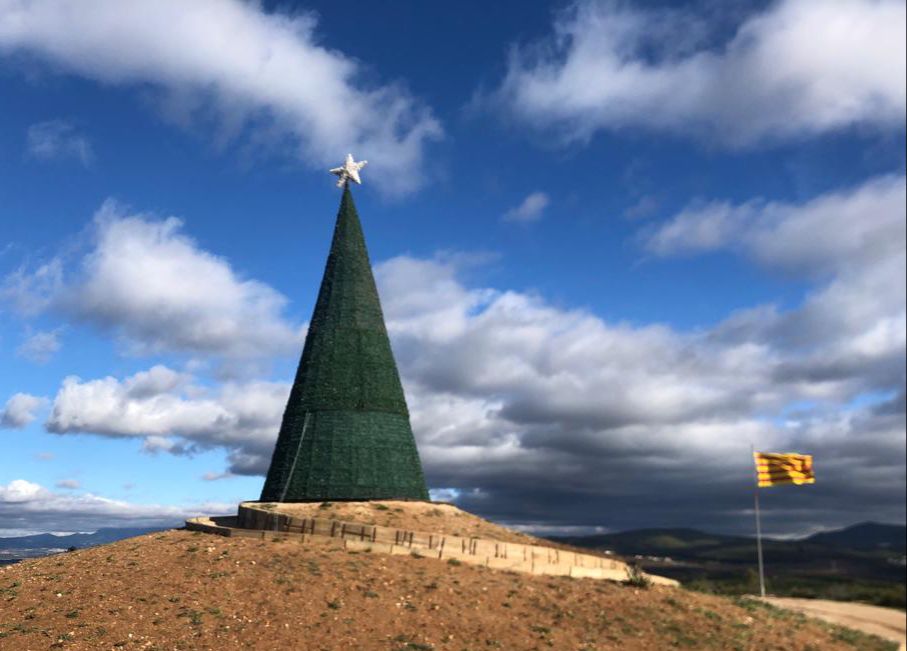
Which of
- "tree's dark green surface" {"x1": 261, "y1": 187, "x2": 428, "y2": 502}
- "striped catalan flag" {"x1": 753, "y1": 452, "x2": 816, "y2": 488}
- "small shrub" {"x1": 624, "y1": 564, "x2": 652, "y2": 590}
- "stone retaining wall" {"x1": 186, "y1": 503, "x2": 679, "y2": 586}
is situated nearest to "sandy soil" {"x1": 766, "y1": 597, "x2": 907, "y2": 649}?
"striped catalan flag" {"x1": 753, "y1": 452, "x2": 816, "y2": 488}

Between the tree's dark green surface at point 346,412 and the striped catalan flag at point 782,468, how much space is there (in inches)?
676

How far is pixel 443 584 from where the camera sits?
2094 centimetres

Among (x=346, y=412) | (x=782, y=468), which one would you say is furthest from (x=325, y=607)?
(x=782, y=468)

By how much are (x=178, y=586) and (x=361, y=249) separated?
18722 millimetres

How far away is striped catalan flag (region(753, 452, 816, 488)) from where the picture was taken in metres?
36.0

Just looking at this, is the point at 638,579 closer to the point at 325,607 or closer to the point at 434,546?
the point at 434,546

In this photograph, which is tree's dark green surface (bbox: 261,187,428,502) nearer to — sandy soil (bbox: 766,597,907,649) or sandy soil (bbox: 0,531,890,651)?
sandy soil (bbox: 0,531,890,651)

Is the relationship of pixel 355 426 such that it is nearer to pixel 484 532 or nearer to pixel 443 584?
pixel 484 532

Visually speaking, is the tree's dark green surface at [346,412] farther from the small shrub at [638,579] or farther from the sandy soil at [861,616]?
Answer: the sandy soil at [861,616]

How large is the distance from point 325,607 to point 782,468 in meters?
26.0

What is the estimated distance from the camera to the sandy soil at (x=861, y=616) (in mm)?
32791

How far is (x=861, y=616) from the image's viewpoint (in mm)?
37781

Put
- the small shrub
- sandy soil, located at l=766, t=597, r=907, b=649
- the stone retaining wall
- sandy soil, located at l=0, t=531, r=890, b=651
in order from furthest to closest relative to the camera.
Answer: sandy soil, located at l=766, t=597, r=907, b=649, the small shrub, the stone retaining wall, sandy soil, located at l=0, t=531, r=890, b=651

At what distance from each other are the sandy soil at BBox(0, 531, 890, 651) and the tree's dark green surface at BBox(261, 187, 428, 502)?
535 centimetres
